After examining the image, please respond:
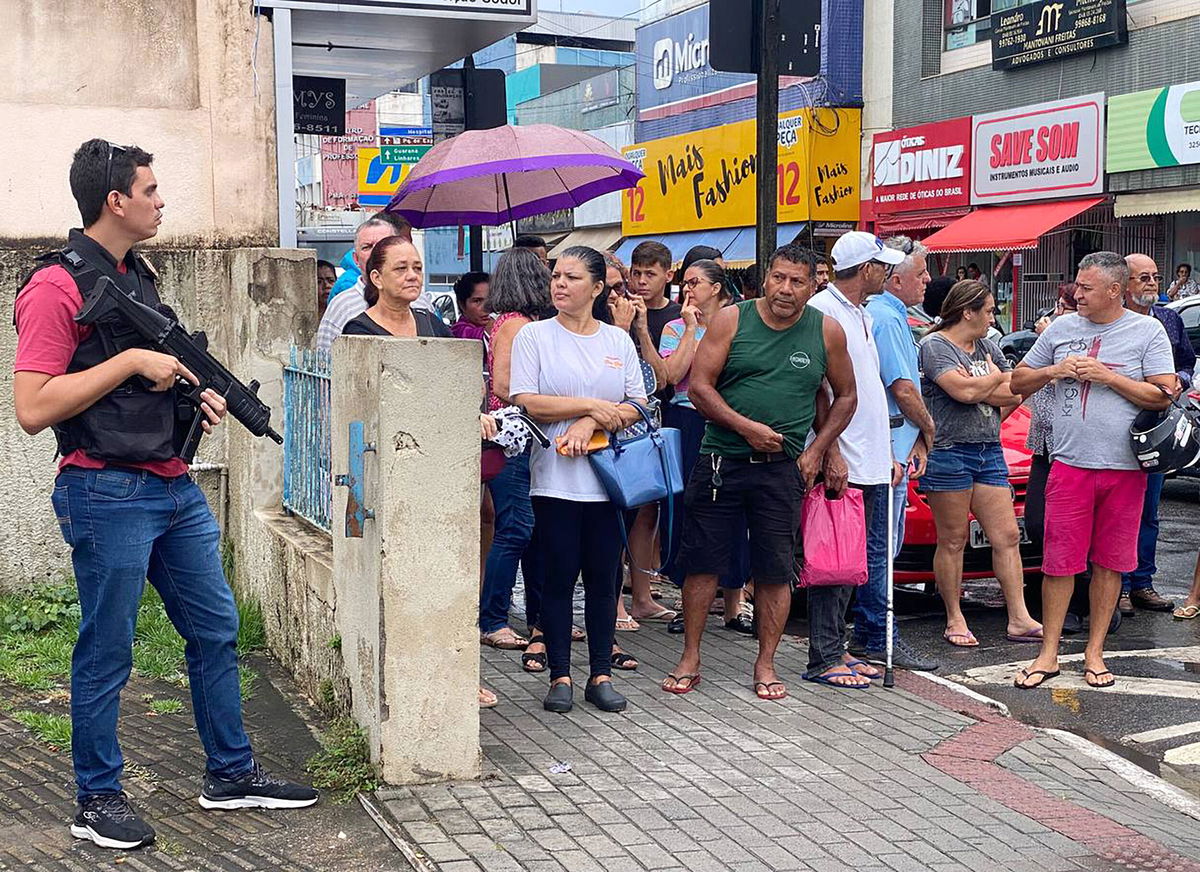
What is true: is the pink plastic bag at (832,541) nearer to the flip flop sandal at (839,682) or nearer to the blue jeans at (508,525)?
the flip flop sandal at (839,682)

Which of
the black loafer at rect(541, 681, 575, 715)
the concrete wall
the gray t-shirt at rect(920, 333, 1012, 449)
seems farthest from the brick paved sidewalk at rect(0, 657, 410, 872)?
the gray t-shirt at rect(920, 333, 1012, 449)

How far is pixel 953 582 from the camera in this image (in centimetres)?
776

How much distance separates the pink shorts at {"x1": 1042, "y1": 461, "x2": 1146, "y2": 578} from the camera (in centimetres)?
677

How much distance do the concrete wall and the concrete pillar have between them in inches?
118

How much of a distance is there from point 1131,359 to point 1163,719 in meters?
1.66

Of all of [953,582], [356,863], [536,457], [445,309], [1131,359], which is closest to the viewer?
[356,863]

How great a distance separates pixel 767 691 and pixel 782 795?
1.28 m

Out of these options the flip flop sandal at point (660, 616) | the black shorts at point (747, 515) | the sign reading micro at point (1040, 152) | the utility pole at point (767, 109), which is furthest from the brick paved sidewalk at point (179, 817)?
the sign reading micro at point (1040, 152)

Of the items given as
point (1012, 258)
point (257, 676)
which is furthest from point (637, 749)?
point (1012, 258)

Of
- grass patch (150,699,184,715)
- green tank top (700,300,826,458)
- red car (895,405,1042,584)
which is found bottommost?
grass patch (150,699,184,715)

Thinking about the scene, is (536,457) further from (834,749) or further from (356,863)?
(356,863)

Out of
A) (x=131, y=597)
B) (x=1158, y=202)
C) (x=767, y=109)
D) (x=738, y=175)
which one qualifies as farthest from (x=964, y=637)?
(x=738, y=175)

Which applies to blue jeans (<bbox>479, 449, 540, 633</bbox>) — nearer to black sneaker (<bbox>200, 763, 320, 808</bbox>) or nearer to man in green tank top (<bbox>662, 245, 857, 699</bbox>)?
man in green tank top (<bbox>662, 245, 857, 699</bbox>)

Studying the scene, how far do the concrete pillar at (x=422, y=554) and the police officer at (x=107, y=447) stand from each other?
1.92 ft
